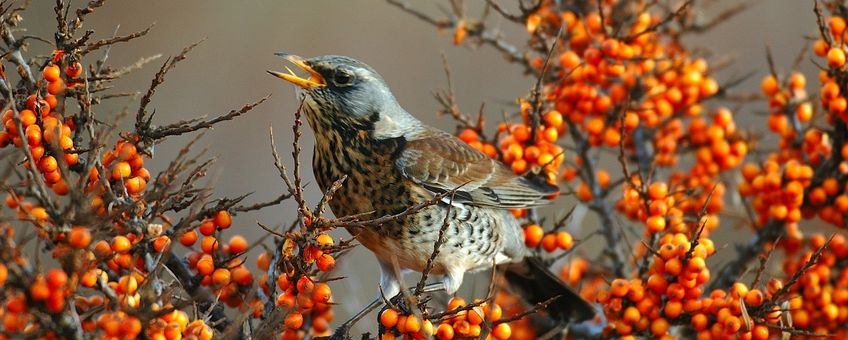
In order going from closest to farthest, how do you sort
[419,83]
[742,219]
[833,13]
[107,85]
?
[107,85] < [833,13] < [742,219] < [419,83]

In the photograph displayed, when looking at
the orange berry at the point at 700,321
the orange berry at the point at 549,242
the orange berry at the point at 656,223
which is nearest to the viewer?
the orange berry at the point at 700,321

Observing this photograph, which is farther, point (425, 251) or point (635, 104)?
point (635, 104)

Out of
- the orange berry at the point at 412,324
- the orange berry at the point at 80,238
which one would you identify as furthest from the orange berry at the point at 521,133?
the orange berry at the point at 80,238

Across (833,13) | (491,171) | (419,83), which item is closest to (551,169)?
(491,171)

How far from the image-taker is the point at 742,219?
11.1 ft

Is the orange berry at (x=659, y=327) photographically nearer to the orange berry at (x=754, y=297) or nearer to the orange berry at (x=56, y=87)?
the orange berry at (x=754, y=297)

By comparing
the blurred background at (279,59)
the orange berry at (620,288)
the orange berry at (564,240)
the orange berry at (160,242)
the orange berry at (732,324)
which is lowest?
the blurred background at (279,59)

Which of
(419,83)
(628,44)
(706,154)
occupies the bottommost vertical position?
(419,83)

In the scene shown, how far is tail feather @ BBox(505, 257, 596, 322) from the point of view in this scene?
3299 millimetres

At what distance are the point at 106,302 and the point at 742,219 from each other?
2422 mm

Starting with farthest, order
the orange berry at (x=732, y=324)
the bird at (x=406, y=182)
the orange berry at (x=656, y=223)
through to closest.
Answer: the bird at (x=406, y=182) < the orange berry at (x=656, y=223) < the orange berry at (x=732, y=324)

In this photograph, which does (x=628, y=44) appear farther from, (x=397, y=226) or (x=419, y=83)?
(x=419, y=83)

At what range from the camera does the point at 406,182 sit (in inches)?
122

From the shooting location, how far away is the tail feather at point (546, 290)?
10.8ft
